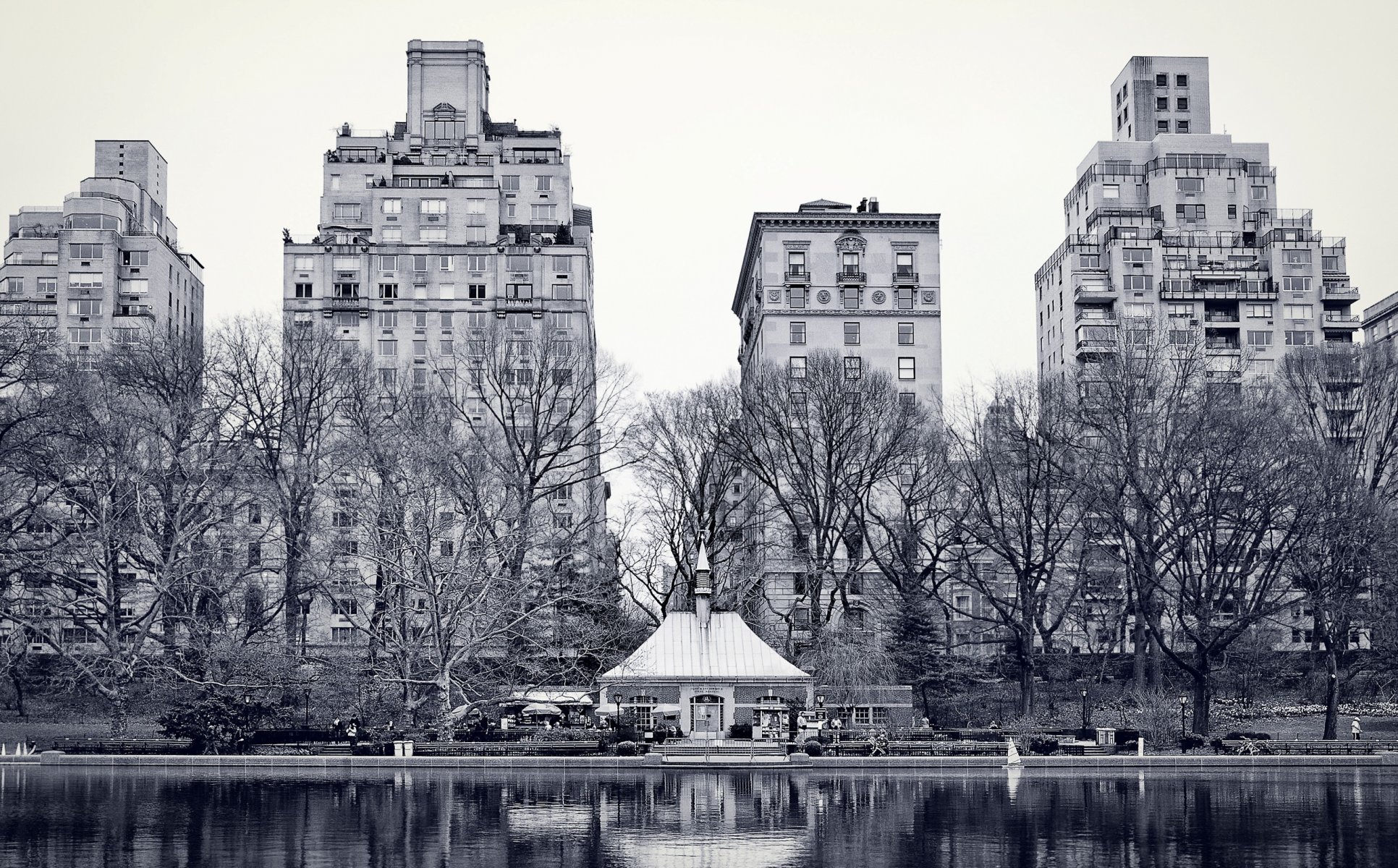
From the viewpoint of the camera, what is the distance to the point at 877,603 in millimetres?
73000

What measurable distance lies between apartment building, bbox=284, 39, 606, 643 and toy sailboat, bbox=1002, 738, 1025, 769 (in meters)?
44.3

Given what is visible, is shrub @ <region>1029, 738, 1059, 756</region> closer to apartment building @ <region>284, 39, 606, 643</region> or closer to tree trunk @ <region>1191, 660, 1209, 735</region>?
tree trunk @ <region>1191, 660, 1209, 735</region>

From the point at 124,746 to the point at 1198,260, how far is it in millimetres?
77596

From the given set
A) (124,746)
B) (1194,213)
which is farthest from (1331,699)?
(1194,213)

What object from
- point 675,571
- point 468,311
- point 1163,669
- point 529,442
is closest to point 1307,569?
point 1163,669

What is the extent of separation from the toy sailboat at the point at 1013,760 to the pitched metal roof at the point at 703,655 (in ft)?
36.3

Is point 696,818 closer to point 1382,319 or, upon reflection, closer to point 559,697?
point 559,697

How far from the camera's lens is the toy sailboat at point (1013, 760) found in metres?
55.4

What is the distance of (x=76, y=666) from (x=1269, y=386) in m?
57.4

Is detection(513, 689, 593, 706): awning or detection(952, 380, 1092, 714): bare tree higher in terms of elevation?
detection(952, 380, 1092, 714): bare tree

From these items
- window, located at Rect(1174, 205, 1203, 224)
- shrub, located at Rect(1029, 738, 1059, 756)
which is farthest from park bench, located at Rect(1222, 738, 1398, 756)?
window, located at Rect(1174, 205, 1203, 224)

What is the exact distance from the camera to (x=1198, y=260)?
106188 millimetres

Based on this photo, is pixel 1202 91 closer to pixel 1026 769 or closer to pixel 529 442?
pixel 529 442

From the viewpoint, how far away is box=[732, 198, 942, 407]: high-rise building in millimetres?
99250
